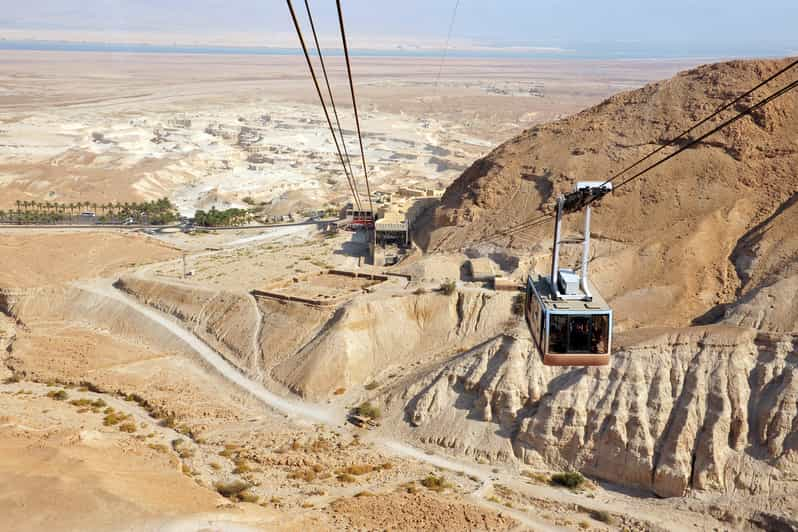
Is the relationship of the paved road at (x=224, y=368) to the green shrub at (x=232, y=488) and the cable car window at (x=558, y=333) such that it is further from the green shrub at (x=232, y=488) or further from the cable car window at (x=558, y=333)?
the cable car window at (x=558, y=333)

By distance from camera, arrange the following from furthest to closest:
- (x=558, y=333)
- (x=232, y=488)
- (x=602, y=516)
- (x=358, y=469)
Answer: (x=358, y=469) → (x=232, y=488) → (x=602, y=516) → (x=558, y=333)

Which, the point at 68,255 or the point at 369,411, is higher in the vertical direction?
the point at 68,255

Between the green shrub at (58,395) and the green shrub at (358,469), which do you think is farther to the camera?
the green shrub at (58,395)

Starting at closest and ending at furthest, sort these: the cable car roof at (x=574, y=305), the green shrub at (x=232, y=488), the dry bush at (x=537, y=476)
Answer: the cable car roof at (x=574, y=305) → the green shrub at (x=232, y=488) → the dry bush at (x=537, y=476)

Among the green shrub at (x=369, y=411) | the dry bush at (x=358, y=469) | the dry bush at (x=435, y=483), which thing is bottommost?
the dry bush at (x=358, y=469)

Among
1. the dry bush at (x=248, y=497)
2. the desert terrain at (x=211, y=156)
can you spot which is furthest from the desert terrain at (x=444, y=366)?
the desert terrain at (x=211, y=156)

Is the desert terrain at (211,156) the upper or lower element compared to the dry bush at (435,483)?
upper

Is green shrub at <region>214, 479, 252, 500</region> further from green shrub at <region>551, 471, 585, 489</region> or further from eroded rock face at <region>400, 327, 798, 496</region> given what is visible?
green shrub at <region>551, 471, 585, 489</region>

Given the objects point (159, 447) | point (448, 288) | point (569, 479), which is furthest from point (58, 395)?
point (569, 479)

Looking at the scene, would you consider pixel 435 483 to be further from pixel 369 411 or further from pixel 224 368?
pixel 224 368
